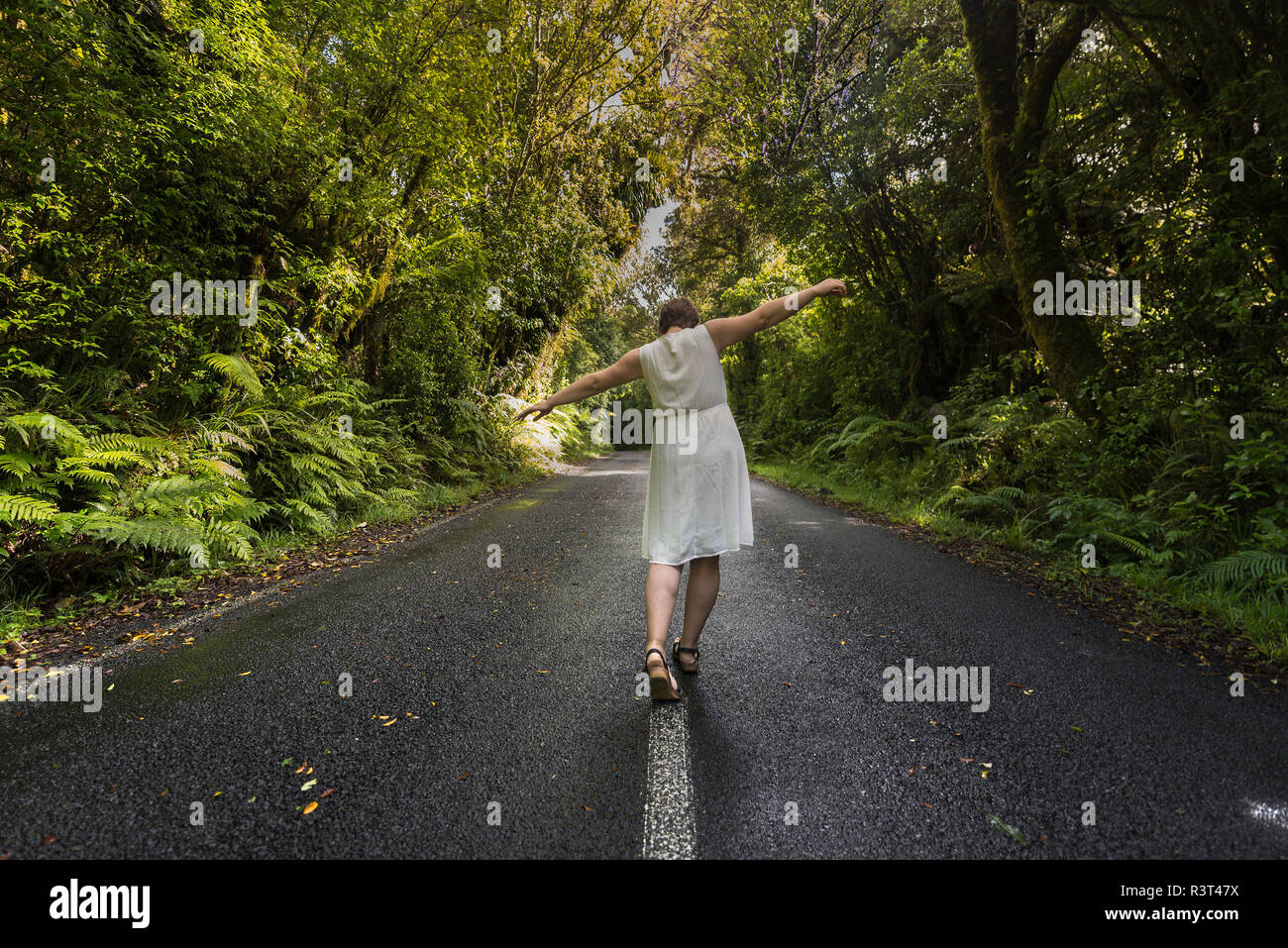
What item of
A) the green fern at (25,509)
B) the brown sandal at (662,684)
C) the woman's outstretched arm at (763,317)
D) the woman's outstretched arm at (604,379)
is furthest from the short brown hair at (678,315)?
the green fern at (25,509)

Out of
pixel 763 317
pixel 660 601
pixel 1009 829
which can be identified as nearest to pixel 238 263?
pixel 763 317

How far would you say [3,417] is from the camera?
393 cm

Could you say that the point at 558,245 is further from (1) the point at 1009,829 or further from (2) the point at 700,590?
(1) the point at 1009,829

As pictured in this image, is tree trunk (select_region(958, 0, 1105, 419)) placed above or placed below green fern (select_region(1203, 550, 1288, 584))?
above

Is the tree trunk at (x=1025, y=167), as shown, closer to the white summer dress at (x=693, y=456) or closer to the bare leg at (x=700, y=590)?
the white summer dress at (x=693, y=456)

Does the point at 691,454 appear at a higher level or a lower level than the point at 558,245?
lower

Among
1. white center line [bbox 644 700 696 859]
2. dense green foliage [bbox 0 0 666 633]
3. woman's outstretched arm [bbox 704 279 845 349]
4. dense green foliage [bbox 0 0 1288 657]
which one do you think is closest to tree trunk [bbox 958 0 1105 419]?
dense green foliage [bbox 0 0 1288 657]

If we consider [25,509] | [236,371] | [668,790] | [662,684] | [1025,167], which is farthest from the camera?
[1025,167]

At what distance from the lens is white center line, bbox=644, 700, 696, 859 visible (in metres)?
1.72

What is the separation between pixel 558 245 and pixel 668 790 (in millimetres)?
13703

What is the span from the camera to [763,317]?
2766 millimetres

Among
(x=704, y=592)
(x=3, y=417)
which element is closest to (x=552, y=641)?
(x=704, y=592)

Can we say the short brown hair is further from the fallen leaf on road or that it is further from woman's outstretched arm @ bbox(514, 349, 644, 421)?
the fallen leaf on road

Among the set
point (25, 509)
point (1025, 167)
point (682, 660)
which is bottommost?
point (682, 660)
